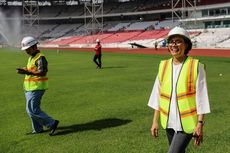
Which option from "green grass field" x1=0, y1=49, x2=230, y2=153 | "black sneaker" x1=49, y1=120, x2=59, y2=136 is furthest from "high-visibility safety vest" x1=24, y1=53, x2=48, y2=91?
Result: "green grass field" x1=0, y1=49, x2=230, y2=153

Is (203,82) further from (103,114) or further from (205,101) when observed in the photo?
(103,114)

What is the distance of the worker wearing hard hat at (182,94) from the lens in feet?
12.6

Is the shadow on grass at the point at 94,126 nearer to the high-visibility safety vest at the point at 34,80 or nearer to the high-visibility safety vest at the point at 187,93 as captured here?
the high-visibility safety vest at the point at 34,80

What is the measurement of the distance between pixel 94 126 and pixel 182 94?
431 centimetres

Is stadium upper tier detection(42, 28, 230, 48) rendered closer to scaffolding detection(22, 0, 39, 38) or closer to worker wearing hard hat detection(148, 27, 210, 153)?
scaffolding detection(22, 0, 39, 38)

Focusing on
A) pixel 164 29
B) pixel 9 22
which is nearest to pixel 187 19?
pixel 164 29

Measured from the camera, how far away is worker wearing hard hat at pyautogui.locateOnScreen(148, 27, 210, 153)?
386 centimetres

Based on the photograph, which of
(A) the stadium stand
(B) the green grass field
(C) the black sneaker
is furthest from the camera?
(A) the stadium stand

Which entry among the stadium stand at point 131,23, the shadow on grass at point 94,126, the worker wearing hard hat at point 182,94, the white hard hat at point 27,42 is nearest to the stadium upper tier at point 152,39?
the stadium stand at point 131,23

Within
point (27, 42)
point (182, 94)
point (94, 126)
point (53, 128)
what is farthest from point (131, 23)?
point (182, 94)

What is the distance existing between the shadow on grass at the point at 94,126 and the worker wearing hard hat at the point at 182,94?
12.9 ft

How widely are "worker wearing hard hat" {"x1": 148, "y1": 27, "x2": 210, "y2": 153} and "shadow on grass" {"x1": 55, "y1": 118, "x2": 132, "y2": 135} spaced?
3917 mm

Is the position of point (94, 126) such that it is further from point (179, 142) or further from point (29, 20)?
point (29, 20)

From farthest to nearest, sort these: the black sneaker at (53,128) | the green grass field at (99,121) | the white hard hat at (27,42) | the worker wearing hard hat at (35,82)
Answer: the black sneaker at (53,128) → the worker wearing hard hat at (35,82) → the white hard hat at (27,42) → the green grass field at (99,121)
